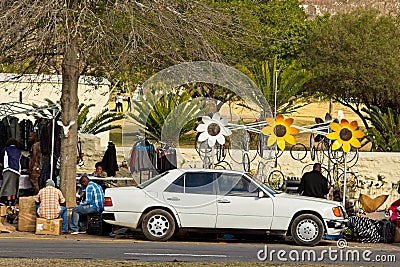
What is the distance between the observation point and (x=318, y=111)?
2869 inches

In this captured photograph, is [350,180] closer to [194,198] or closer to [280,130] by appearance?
[280,130]

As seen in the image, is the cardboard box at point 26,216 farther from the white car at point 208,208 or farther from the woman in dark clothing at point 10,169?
the woman in dark clothing at point 10,169

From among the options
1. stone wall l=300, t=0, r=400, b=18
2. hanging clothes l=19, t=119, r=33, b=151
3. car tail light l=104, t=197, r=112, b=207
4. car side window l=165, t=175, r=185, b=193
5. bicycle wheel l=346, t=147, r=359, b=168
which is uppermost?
stone wall l=300, t=0, r=400, b=18

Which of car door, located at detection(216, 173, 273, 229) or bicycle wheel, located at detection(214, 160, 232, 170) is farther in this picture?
bicycle wheel, located at detection(214, 160, 232, 170)

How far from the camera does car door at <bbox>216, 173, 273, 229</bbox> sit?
673 inches

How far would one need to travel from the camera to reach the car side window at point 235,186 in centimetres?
1723

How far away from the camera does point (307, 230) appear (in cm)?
1733

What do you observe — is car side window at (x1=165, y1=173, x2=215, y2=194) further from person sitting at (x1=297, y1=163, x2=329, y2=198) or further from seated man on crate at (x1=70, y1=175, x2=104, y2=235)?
person sitting at (x1=297, y1=163, x2=329, y2=198)

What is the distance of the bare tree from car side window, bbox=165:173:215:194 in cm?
279

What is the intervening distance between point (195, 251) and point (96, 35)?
502cm

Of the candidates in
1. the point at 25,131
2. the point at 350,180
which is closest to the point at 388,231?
the point at 350,180

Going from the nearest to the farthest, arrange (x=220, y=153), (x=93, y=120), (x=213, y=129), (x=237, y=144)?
(x=213, y=129) → (x=237, y=144) → (x=220, y=153) → (x=93, y=120)

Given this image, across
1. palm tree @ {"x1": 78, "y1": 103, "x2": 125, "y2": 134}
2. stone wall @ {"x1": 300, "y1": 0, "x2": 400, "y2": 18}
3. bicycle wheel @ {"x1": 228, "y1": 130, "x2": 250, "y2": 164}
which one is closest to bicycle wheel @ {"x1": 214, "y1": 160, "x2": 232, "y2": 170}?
bicycle wheel @ {"x1": 228, "y1": 130, "x2": 250, "y2": 164}

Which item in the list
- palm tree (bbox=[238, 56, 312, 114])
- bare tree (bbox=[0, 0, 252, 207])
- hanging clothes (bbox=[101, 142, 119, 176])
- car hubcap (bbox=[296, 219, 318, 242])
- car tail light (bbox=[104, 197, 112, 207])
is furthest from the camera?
palm tree (bbox=[238, 56, 312, 114])
